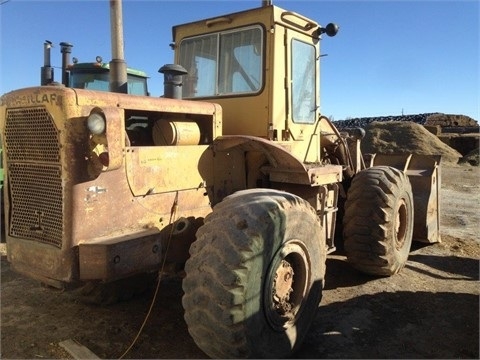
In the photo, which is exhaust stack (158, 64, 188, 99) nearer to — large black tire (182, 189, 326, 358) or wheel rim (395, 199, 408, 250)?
large black tire (182, 189, 326, 358)

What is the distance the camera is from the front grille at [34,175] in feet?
→ 10.7

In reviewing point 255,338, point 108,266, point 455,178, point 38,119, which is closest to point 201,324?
point 255,338

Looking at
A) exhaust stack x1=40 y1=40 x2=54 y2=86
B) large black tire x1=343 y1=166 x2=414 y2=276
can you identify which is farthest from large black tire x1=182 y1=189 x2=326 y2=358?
exhaust stack x1=40 y1=40 x2=54 y2=86

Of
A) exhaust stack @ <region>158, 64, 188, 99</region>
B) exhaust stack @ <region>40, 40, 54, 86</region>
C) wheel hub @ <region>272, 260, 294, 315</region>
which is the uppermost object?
exhaust stack @ <region>40, 40, 54, 86</region>

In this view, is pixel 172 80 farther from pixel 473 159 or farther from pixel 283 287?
pixel 473 159

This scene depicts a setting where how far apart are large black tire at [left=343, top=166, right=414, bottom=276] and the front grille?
3346 mm

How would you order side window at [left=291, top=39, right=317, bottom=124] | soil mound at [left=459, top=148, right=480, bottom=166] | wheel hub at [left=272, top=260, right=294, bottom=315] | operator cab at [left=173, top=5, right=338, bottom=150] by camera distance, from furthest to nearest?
soil mound at [left=459, top=148, right=480, bottom=166], side window at [left=291, top=39, right=317, bottom=124], operator cab at [left=173, top=5, right=338, bottom=150], wheel hub at [left=272, top=260, right=294, bottom=315]

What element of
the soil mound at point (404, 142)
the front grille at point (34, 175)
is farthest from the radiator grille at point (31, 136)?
the soil mound at point (404, 142)

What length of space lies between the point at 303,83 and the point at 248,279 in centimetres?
278

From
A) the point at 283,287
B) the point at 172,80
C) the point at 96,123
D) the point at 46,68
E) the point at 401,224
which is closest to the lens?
the point at 96,123

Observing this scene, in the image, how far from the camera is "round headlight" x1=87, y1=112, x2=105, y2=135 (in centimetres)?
307

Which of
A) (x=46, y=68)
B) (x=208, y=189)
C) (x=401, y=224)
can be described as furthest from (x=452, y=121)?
(x=208, y=189)

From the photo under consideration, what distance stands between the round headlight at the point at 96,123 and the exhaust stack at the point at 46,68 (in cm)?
417

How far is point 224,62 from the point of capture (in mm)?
4805
